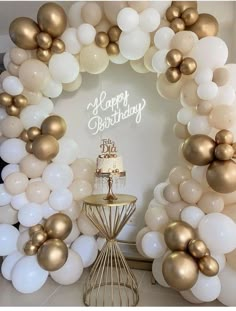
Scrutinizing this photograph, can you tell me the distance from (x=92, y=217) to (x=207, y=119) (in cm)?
109

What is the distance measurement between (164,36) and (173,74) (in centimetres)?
26

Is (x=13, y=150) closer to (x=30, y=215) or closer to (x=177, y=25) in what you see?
(x=30, y=215)

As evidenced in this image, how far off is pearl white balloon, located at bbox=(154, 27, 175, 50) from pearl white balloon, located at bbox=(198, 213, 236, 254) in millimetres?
1134

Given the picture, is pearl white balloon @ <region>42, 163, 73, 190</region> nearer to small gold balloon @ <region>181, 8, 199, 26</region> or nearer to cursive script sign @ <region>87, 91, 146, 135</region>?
cursive script sign @ <region>87, 91, 146, 135</region>

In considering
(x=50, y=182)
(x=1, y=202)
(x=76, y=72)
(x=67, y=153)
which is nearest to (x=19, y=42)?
(x=76, y=72)

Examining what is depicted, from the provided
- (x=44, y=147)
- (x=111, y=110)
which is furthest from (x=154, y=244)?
(x=111, y=110)

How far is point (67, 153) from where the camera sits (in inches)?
90.5

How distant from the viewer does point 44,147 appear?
6.79ft

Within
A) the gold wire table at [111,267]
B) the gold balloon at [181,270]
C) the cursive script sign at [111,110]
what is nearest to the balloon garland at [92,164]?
the gold balloon at [181,270]

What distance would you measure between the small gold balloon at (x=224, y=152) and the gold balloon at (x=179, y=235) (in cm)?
46

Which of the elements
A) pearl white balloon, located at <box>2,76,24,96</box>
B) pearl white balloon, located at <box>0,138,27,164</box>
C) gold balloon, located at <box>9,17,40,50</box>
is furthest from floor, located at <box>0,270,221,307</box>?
gold balloon, located at <box>9,17,40,50</box>

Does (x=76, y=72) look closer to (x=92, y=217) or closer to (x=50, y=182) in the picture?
(x=50, y=182)

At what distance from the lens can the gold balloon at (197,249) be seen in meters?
1.67

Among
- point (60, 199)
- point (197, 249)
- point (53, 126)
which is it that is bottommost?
point (197, 249)
